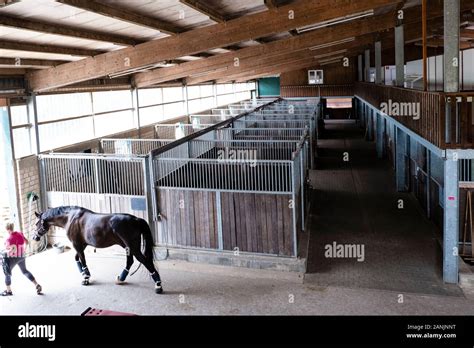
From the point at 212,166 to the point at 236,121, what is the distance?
272 inches

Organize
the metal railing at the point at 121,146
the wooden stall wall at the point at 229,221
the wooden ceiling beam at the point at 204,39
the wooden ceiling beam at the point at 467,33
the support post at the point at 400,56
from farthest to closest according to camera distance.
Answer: the wooden ceiling beam at the point at 467,33 → the support post at the point at 400,56 → the metal railing at the point at 121,146 → the wooden ceiling beam at the point at 204,39 → the wooden stall wall at the point at 229,221

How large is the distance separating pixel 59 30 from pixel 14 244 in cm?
384

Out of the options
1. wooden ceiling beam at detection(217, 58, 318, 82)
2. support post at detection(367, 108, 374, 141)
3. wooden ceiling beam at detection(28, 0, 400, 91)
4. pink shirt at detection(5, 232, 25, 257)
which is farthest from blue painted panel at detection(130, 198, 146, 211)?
support post at detection(367, 108, 374, 141)

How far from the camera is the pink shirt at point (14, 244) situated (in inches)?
319

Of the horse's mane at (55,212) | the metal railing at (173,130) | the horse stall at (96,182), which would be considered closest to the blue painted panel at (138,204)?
the horse stall at (96,182)

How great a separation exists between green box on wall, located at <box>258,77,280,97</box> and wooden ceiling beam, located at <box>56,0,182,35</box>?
31.8 m

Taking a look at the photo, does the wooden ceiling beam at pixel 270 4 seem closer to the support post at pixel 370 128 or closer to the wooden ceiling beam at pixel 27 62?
the wooden ceiling beam at pixel 27 62

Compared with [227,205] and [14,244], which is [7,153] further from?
[227,205]

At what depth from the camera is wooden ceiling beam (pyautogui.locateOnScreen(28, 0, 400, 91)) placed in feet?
33.4

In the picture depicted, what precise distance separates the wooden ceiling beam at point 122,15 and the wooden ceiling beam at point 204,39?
1.60ft

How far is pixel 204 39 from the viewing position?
10.8m

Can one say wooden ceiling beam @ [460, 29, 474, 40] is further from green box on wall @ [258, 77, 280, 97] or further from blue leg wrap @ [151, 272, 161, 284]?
green box on wall @ [258, 77, 280, 97]

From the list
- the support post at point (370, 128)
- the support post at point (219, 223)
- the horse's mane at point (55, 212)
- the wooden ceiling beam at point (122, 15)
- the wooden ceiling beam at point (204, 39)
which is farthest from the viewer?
the support post at point (370, 128)

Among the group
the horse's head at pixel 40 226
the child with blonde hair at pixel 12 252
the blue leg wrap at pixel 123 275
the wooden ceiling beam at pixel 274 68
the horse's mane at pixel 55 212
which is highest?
the wooden ceiling beam at pixel 274 68
